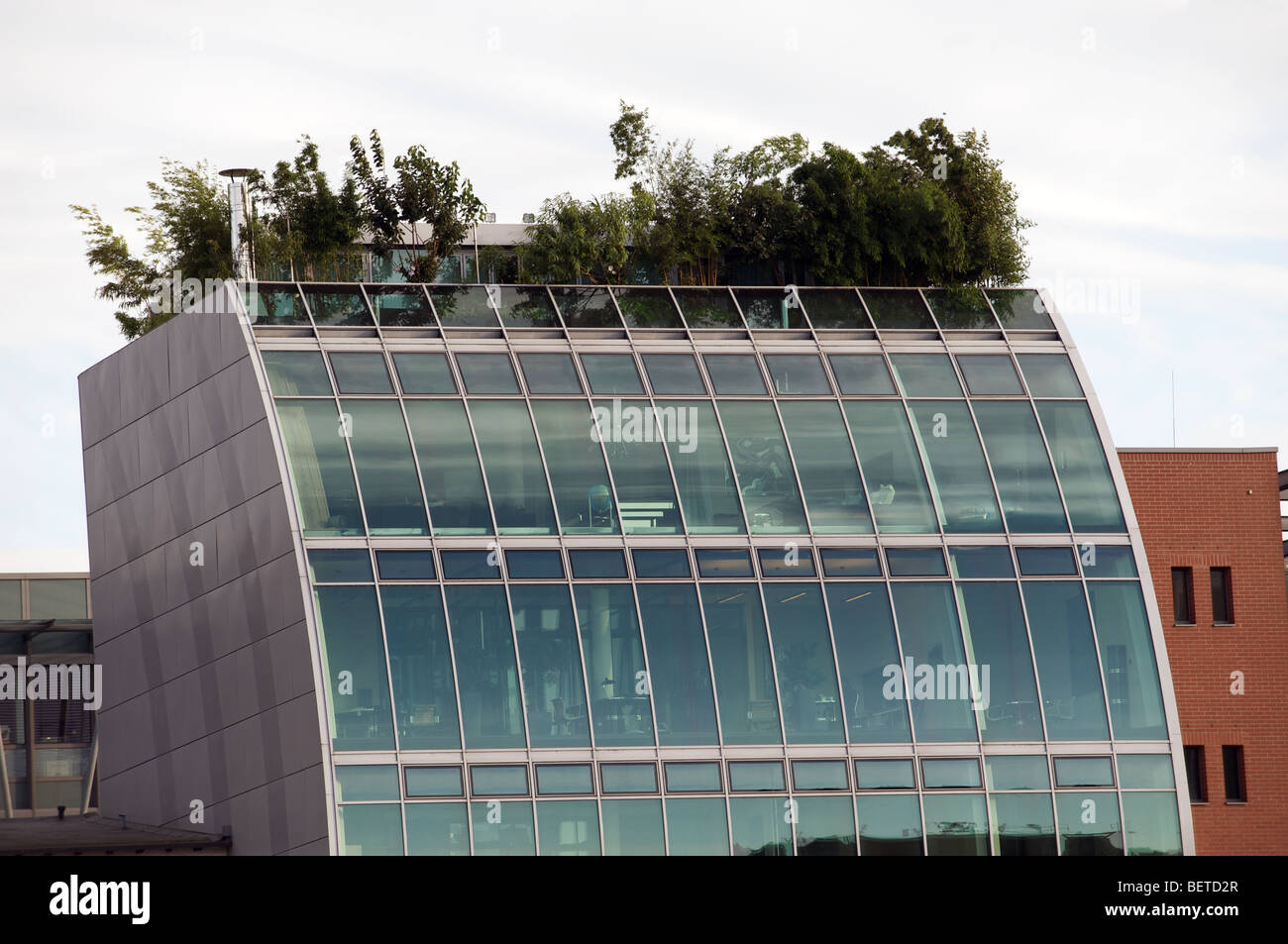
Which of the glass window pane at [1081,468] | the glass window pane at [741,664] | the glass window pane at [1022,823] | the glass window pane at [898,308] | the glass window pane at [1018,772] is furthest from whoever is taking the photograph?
the glass window pane at [898,308]

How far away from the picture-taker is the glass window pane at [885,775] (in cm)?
2994

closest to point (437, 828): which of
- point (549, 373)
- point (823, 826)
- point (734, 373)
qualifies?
point (823, 826)

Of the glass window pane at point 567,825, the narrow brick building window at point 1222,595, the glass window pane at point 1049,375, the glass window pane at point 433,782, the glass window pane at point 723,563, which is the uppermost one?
the glass window pane at point 1049,375

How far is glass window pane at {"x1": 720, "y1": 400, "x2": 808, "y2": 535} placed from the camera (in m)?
31.3

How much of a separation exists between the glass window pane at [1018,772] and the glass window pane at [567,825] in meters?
7.50

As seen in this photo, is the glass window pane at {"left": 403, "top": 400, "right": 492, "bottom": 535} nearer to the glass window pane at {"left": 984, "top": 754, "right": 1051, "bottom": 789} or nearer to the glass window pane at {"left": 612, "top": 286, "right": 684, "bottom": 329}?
the glass window pane at {"left": 612, "top": 286, "right": 684, "bottom": 329}

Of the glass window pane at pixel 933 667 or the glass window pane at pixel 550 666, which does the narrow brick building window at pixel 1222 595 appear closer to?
the glass window pane at pixel 933 667

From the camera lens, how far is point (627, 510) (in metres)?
30.8

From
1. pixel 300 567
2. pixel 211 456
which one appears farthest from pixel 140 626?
pixel 300 567

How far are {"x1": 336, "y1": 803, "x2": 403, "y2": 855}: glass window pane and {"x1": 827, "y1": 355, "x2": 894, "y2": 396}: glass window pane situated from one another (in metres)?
12.2

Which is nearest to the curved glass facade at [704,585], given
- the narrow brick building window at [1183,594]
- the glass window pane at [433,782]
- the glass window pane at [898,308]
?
the glass window pane at [433,782]

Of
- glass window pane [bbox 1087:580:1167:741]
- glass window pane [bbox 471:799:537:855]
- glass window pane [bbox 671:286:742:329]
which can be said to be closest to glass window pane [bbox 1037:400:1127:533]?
glass window pane [bbox 1087:580:1167:741]
